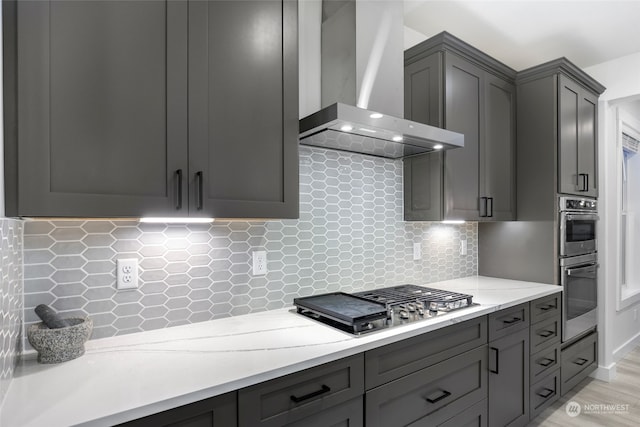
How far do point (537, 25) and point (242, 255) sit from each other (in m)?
2.61

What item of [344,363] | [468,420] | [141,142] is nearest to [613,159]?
[468,420]

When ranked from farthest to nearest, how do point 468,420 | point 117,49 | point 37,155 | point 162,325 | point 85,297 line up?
point 468,420 → point 162,325 → point 85,297 → point 117,49 → point 37,155

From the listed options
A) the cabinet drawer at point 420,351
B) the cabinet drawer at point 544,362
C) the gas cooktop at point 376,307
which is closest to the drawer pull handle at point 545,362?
the cabinet drawer at point 544,362

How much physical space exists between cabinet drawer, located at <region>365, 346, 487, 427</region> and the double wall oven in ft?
3.78

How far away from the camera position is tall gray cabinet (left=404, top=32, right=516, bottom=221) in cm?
225

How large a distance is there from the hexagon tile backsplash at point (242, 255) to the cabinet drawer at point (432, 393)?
0.68 meters

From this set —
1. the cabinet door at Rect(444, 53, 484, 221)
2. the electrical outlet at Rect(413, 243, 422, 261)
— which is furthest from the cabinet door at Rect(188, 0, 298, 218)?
the electrical outlet at Rect(413, 243, 422, 261)

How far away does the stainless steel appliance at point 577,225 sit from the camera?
2629mm

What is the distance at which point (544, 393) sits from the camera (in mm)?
2410

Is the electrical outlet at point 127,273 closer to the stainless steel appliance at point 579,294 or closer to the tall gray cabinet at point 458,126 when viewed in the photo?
the tall gray cabinet at point 458,126

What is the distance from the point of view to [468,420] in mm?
1849

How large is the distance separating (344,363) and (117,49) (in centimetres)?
131

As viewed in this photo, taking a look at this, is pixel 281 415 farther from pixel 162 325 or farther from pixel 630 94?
pixel 630 94

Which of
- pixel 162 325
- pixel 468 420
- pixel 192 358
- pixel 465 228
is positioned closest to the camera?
pixel 192 358
